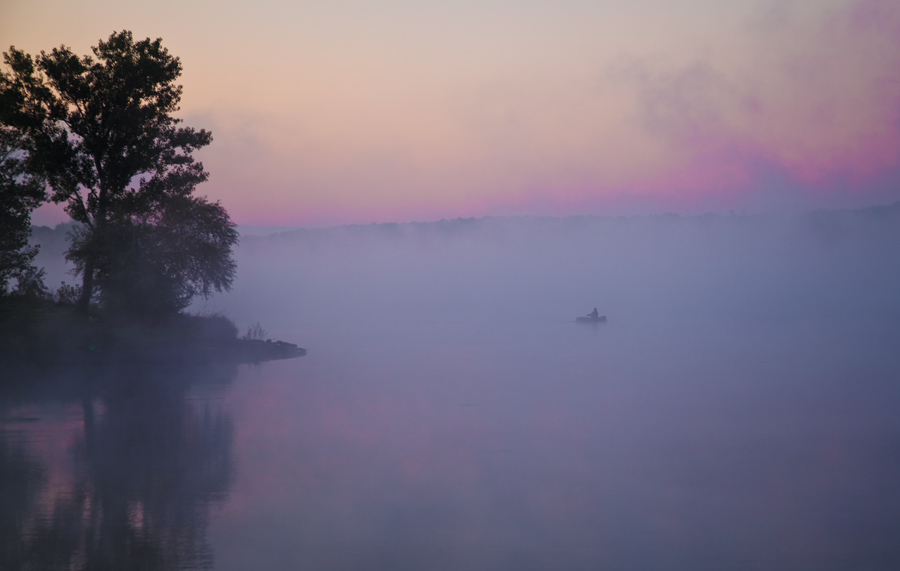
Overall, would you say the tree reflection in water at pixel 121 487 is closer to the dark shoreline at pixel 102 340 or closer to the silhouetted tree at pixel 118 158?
the dark shoreline at pixel 102 340

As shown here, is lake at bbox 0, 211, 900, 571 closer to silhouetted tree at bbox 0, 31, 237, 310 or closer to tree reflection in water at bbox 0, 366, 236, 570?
tree reflection in water at bbox 0, 366, 236, 570

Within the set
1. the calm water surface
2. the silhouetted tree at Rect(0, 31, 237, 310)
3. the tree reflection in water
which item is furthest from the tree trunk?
the tree reflection in water

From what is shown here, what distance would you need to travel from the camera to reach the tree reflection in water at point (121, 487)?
6391 millimetres

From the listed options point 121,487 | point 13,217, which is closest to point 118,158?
point 13,217

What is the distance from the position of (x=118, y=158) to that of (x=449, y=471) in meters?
15.0

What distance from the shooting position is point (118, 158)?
19.8 metres

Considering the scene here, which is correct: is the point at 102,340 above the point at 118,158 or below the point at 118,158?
below

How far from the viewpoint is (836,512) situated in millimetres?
8273

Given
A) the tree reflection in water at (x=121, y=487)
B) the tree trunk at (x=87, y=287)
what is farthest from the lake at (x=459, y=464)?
the tree trunk at (x=87, y=287)

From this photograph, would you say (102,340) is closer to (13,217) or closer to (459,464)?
(13,217)

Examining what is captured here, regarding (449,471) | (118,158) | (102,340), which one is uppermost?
(118,158)

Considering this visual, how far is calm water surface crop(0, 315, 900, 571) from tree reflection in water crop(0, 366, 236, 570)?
0.04 m

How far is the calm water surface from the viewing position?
6918 millimetres

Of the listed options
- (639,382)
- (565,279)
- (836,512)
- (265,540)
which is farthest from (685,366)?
(565,279)
